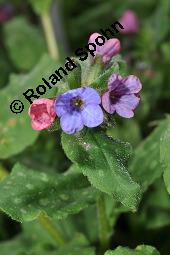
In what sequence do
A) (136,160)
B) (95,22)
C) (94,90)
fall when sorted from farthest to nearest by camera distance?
(95,22), (136,160), (94,90)

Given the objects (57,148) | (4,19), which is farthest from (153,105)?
(4,19)

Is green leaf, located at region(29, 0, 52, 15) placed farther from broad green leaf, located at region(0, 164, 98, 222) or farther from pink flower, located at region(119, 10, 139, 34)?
broad green leaf, located at region(0, 164, 98, 222)

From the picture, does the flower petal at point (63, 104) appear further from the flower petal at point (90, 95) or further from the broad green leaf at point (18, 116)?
the broad green leaf at point (18, 116)

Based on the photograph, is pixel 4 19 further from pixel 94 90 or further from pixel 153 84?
pixel 94 90

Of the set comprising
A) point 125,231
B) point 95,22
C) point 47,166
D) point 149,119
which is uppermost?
point 95,22

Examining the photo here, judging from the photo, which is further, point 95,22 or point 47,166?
point 95,22

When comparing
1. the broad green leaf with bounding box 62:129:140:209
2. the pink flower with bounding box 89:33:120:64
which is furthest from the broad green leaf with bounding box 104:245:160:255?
the pink flower with bounding box 89:33:120:64

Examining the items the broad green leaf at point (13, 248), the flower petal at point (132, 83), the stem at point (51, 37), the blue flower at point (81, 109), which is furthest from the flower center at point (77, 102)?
the stem at point (51, 37)

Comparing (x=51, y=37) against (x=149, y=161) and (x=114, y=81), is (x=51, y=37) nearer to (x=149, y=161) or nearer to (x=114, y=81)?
(x=149, y=161)
